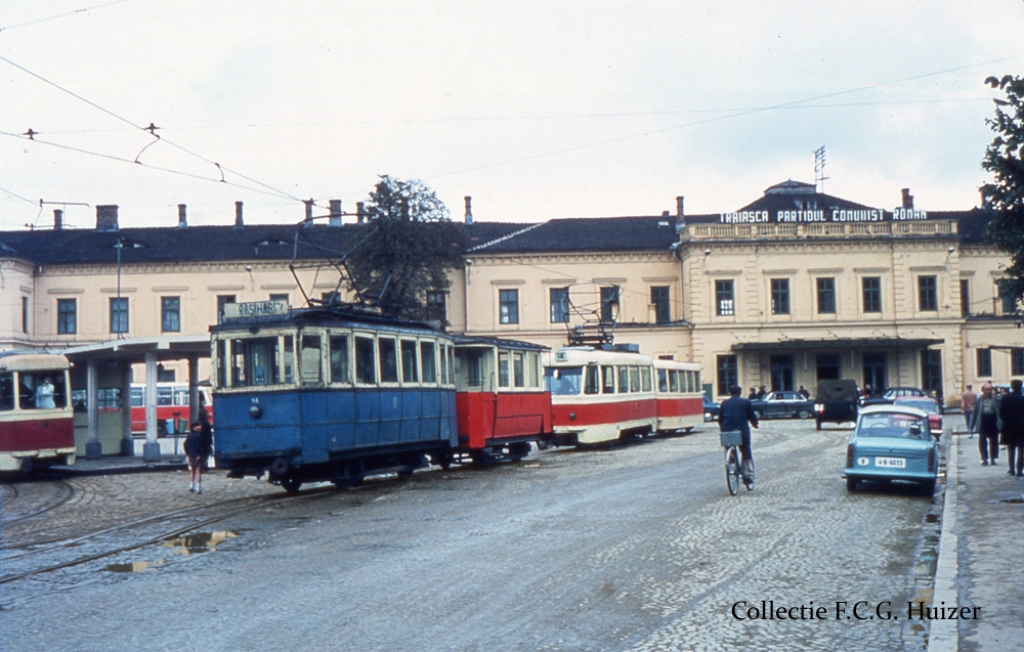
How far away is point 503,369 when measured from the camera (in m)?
28.0

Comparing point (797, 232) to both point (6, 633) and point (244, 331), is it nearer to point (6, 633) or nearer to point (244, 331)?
point (244, 331)

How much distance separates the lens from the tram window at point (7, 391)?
2697 cm

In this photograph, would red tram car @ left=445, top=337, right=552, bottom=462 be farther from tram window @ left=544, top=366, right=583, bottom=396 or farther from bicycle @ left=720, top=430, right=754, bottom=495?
bicycle @ left=720, top=430, right=754, bottom=495

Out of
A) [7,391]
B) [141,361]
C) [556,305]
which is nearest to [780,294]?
[556,305]

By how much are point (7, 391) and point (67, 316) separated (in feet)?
140

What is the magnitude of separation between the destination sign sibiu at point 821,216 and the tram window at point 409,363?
4505 centimetres

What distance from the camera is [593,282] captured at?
6844cm

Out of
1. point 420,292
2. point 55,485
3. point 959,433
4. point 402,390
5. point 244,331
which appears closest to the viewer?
point 244,331

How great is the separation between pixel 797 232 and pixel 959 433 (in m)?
26.1

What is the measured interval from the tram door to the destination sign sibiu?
7812 millimetres

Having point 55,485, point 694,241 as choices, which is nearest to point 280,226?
point 694,241

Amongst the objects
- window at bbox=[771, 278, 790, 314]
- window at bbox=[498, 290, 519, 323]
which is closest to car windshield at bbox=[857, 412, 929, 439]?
window at bbox=[771, 278, 790, 314]

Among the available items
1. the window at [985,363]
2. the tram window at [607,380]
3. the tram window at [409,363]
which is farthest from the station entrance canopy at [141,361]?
the window at [985,363]

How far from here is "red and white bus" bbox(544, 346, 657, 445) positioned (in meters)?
34.2
